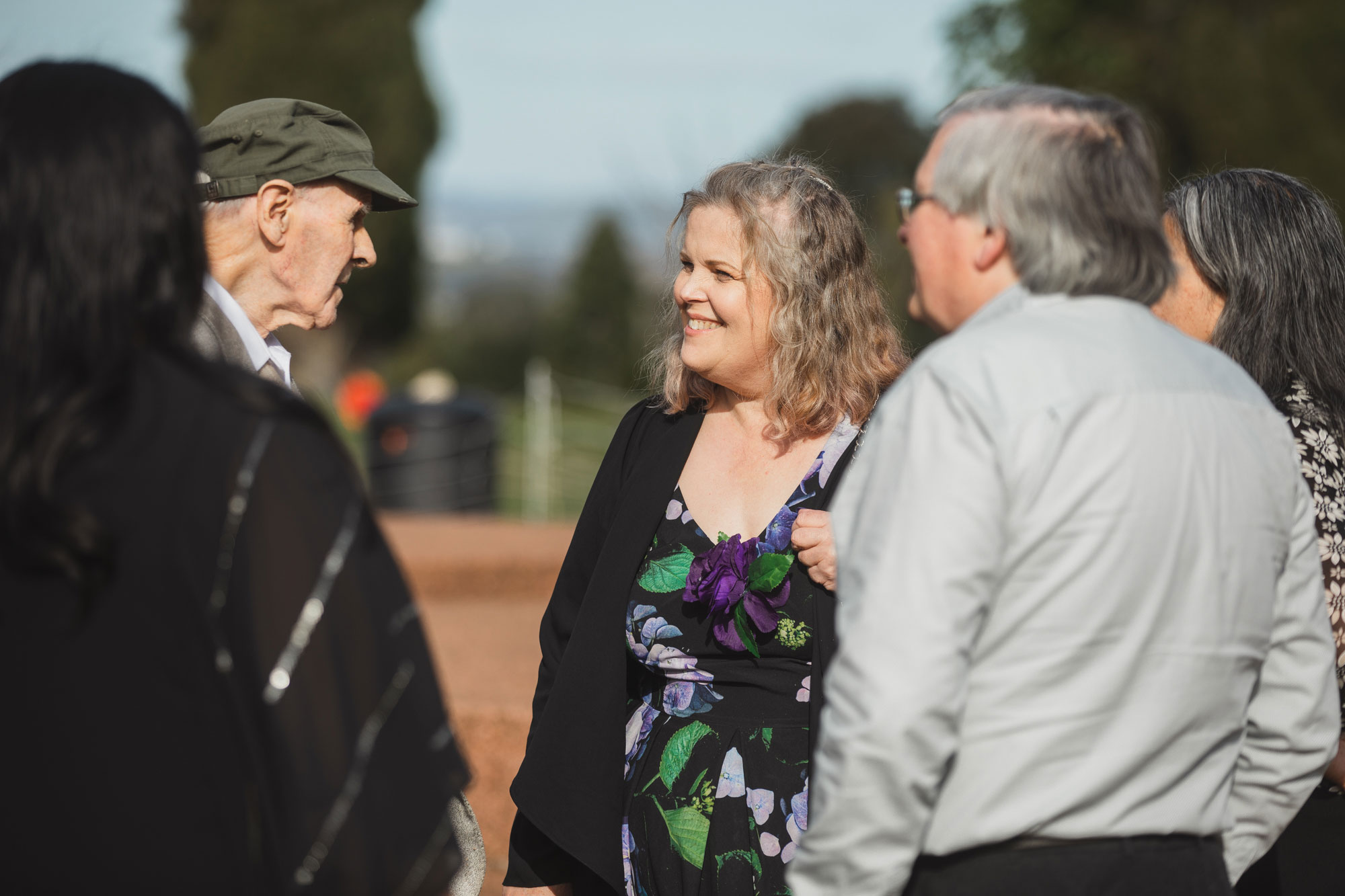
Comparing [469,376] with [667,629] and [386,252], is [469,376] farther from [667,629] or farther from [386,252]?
[667,629]

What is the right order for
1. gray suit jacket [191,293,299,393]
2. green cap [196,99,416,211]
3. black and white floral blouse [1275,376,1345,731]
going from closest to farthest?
gray suit jacket [191,293,299,393] → black and white floral blouse [1275,376,1345,731] → green cap [196,99,416,211]

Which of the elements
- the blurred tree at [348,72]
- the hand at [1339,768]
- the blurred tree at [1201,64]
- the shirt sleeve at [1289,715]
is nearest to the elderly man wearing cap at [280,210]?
the shirt sleeve at [1289,715]

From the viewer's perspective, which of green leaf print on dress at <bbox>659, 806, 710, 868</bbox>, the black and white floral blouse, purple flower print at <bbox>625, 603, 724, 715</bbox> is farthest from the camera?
purple flower print at <bbox>625, 603, 724, 715</bbox>

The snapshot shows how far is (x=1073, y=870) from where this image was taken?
1.48 metres

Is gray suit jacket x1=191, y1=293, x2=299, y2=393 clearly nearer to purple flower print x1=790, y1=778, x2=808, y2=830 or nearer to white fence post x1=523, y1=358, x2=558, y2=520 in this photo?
purple flower print x1=790, y1=778, x2=808, y2=830

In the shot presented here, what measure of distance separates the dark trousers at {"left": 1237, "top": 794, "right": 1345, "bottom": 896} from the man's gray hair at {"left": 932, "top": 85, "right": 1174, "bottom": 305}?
120 cm

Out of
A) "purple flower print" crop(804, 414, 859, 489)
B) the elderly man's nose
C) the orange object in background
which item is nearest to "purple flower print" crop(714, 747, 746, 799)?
"purple flower print" crop(804, 414, 859, 489)

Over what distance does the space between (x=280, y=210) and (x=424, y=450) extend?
10843 millimetres

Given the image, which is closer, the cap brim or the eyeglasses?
the eyeglasses

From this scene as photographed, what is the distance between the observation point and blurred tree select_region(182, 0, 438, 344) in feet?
86.7

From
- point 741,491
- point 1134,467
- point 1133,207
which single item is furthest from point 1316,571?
point 741,491

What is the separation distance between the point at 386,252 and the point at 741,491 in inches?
1039

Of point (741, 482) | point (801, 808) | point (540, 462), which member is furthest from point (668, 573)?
point (540, 462)

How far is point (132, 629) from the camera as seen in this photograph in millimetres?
1216
